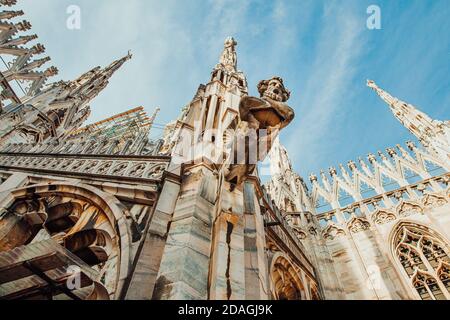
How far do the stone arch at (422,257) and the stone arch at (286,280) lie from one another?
3529 mm

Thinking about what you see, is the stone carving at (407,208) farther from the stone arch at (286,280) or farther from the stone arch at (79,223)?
the stone arch at (79,223)

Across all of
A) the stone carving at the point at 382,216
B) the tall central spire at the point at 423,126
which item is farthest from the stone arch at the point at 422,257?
the tall central spire at the point at 423,126

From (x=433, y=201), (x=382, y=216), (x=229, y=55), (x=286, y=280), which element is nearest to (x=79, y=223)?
(x=286, y=280)

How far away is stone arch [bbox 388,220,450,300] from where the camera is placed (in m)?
7.79

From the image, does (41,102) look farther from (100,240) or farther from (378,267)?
(378,267)

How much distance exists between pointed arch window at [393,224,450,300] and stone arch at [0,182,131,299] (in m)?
7.40

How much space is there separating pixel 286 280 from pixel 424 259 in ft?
15.7

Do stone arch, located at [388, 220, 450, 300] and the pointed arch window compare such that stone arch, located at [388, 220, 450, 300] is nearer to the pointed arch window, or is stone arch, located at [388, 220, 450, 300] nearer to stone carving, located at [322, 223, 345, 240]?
the pointed arch window

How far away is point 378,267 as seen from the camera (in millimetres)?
8273

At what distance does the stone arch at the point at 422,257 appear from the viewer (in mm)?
7785

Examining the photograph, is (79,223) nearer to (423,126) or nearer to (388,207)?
(388,207)

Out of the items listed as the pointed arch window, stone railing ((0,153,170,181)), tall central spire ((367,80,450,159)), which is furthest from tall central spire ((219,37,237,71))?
tall central spire ((367,80,450,159))
